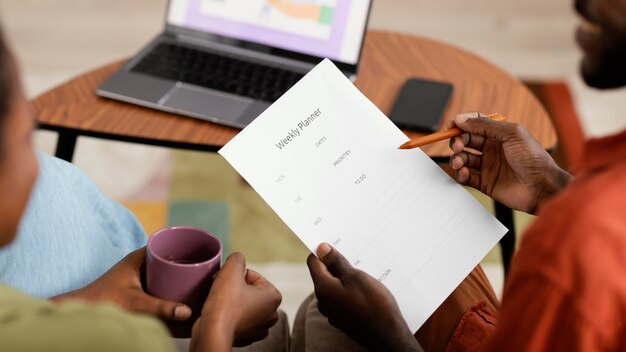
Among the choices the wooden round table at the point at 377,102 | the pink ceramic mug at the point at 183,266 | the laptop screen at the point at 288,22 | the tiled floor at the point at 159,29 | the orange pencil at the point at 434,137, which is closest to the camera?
the pink ceramic mug at the point at 183,266

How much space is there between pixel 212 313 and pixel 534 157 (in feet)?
1.66

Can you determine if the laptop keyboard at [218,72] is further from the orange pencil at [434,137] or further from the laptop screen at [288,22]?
the orange pencil at [434,137]

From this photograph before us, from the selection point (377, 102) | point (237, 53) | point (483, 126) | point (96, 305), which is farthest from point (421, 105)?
point (96, 305)

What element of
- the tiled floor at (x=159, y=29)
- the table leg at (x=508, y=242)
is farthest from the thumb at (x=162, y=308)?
the tiled floor at (x=159, y=29)

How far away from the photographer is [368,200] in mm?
1036

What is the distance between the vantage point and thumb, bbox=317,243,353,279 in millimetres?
1000

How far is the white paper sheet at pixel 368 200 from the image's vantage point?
102 centimetres

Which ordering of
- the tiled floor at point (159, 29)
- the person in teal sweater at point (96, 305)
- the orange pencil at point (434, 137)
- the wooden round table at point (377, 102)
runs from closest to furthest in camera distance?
the person in teal sweater at point (96, 305) < the orange pencil at point (434, 137) < the wooden round table at point (377, 102) < the tiled floor at point (159, 29)

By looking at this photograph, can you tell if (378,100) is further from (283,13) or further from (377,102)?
(283,13)

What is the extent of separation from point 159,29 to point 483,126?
2.01m

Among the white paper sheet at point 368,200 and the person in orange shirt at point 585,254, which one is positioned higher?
the person in orange shirt at point 585,254

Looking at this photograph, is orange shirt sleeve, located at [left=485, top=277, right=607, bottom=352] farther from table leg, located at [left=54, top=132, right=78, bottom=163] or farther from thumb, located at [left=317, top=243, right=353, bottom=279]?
table leg, located at [left=54, top=132, right=78, bottom=163]

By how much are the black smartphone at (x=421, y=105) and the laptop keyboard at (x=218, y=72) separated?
8.0 inches

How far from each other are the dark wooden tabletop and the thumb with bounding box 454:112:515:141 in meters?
0.16
